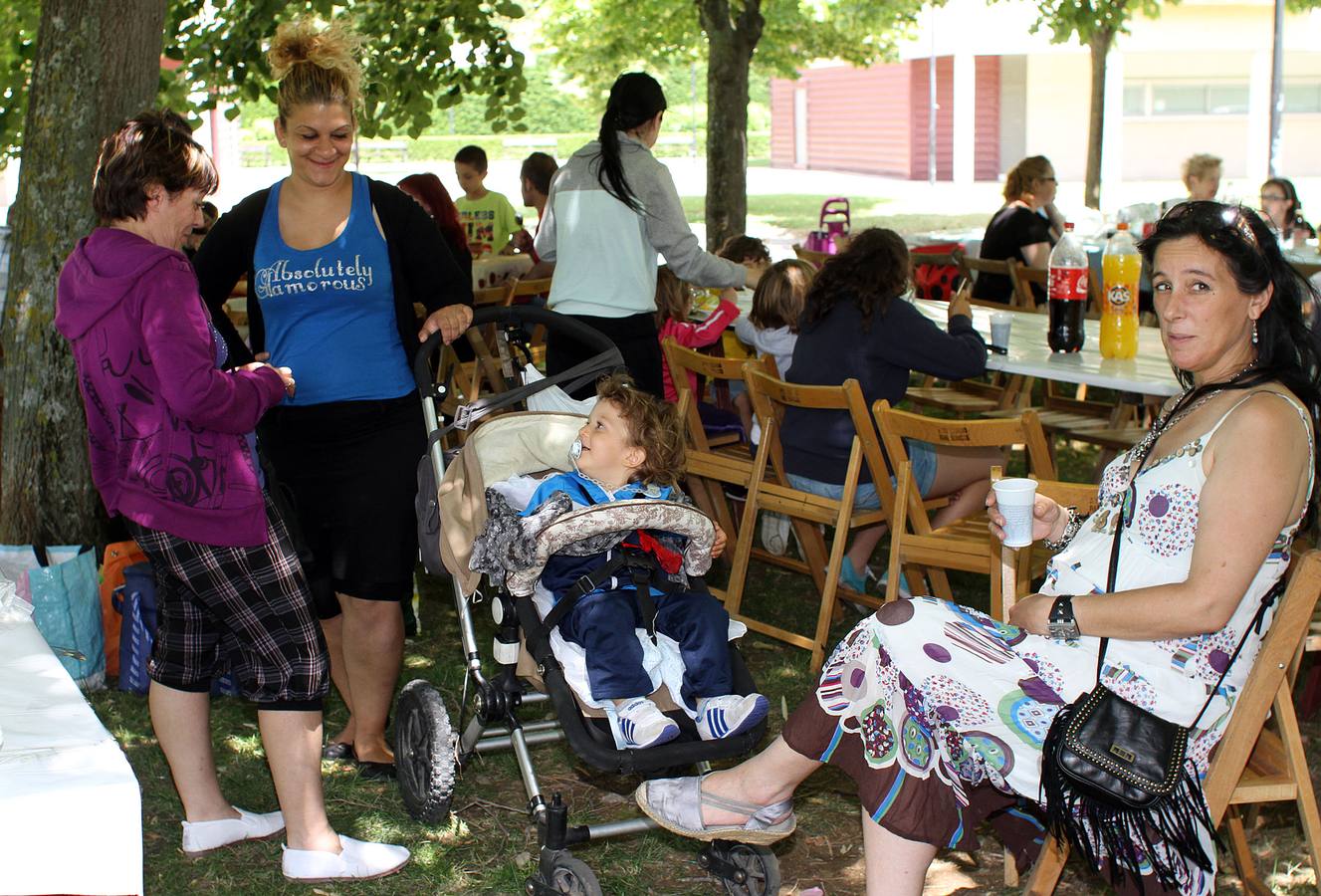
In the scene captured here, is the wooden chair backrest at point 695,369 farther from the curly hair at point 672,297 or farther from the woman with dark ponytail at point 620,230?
the curly hair at point 672,297

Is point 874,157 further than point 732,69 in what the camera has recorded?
Yes

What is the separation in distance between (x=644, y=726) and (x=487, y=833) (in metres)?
0.95

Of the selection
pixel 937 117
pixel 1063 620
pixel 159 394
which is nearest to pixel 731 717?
pixel 1063 620

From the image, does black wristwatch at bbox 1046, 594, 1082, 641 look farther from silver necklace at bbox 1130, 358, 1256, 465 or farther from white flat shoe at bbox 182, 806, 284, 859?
white flat shoe at bbox 182, 806, 284, 859

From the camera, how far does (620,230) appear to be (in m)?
4.95

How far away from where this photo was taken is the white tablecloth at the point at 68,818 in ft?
5.92

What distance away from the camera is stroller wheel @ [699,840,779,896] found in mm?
3113

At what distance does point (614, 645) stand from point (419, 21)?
564 cm

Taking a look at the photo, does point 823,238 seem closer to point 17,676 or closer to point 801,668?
point 801,668

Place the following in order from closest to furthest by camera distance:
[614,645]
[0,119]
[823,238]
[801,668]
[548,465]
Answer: [614,645] → [548,465] → [801,668] → [0,119] → [823,238]

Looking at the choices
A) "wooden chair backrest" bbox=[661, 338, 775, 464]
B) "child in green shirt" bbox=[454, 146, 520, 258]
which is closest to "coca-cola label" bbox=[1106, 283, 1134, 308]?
"wooden chair backrest" bbox=[661, 338, 775, 464]

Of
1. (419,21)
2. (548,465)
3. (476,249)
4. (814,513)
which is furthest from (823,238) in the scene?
(548,465)

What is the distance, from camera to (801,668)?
473cm

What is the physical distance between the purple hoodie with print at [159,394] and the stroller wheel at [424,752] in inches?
24.2
